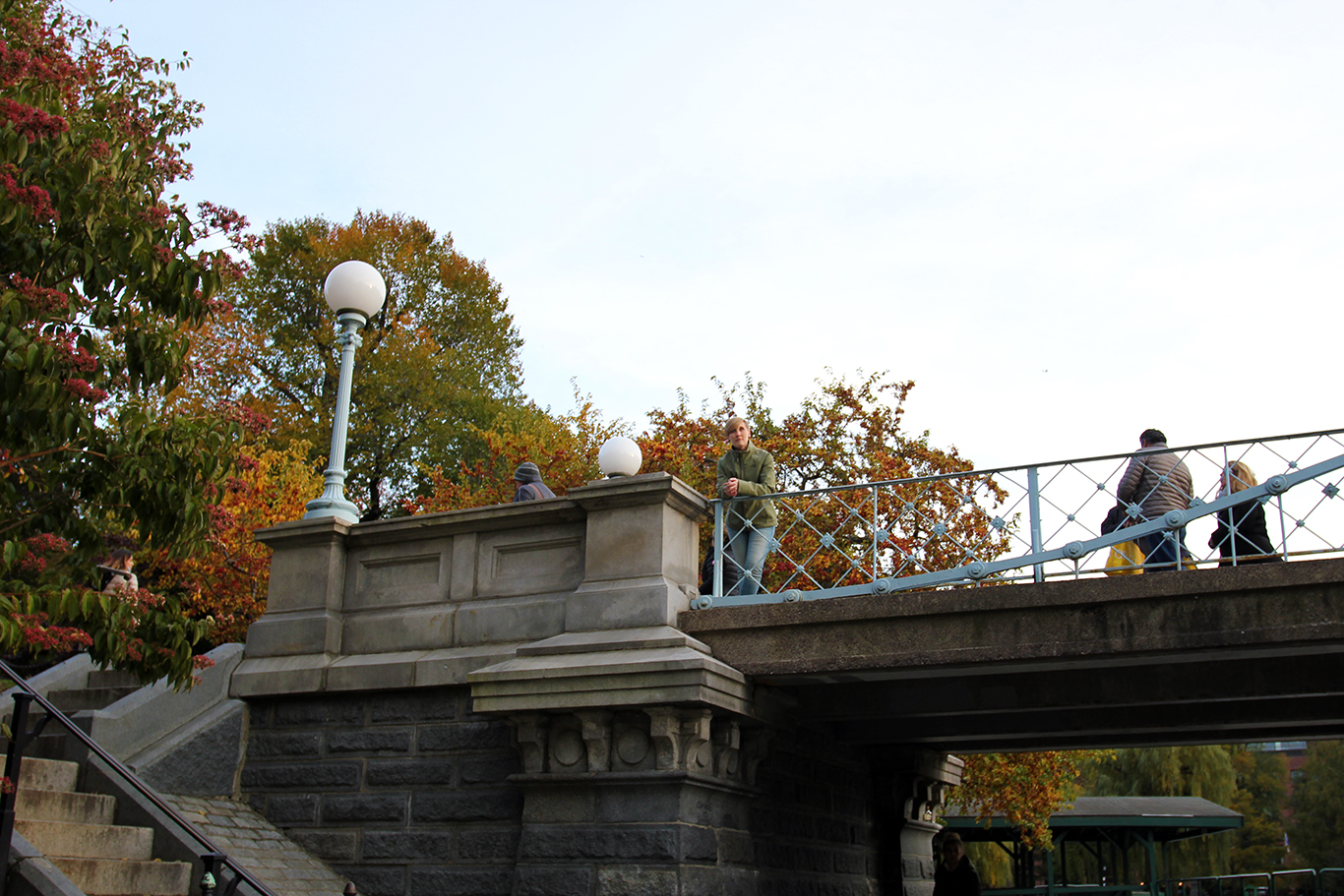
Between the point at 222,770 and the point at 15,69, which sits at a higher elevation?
the point at 15,69

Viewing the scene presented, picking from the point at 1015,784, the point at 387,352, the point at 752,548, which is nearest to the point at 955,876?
the point at 752,548

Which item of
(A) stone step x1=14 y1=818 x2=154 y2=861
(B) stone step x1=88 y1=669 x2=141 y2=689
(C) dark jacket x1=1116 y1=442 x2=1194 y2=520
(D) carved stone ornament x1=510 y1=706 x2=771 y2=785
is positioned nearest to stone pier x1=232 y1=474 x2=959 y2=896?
(D) carved stone ornament x1=510 y1=706 x2=771 y2=785

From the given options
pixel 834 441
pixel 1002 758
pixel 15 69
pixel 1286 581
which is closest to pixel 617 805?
pixel 1286 581

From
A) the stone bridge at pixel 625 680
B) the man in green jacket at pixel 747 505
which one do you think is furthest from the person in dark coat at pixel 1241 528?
the man in green jacket at pixel 747 505

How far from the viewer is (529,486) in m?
10.3

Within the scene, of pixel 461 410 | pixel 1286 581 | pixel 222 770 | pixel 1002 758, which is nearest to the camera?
pixel 1286 581

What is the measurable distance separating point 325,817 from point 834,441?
15.1 m

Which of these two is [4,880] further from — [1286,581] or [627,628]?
[1286,581]

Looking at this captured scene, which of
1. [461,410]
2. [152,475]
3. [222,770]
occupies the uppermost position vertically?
[461,410]

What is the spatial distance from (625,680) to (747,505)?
199 cm

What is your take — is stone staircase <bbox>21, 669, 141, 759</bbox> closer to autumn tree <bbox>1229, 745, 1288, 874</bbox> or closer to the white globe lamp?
the white globe lamp

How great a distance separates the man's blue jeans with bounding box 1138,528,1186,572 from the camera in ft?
25.4

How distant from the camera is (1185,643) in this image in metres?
7.38

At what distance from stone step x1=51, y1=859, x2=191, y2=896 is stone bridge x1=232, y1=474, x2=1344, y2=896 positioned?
1.54m
